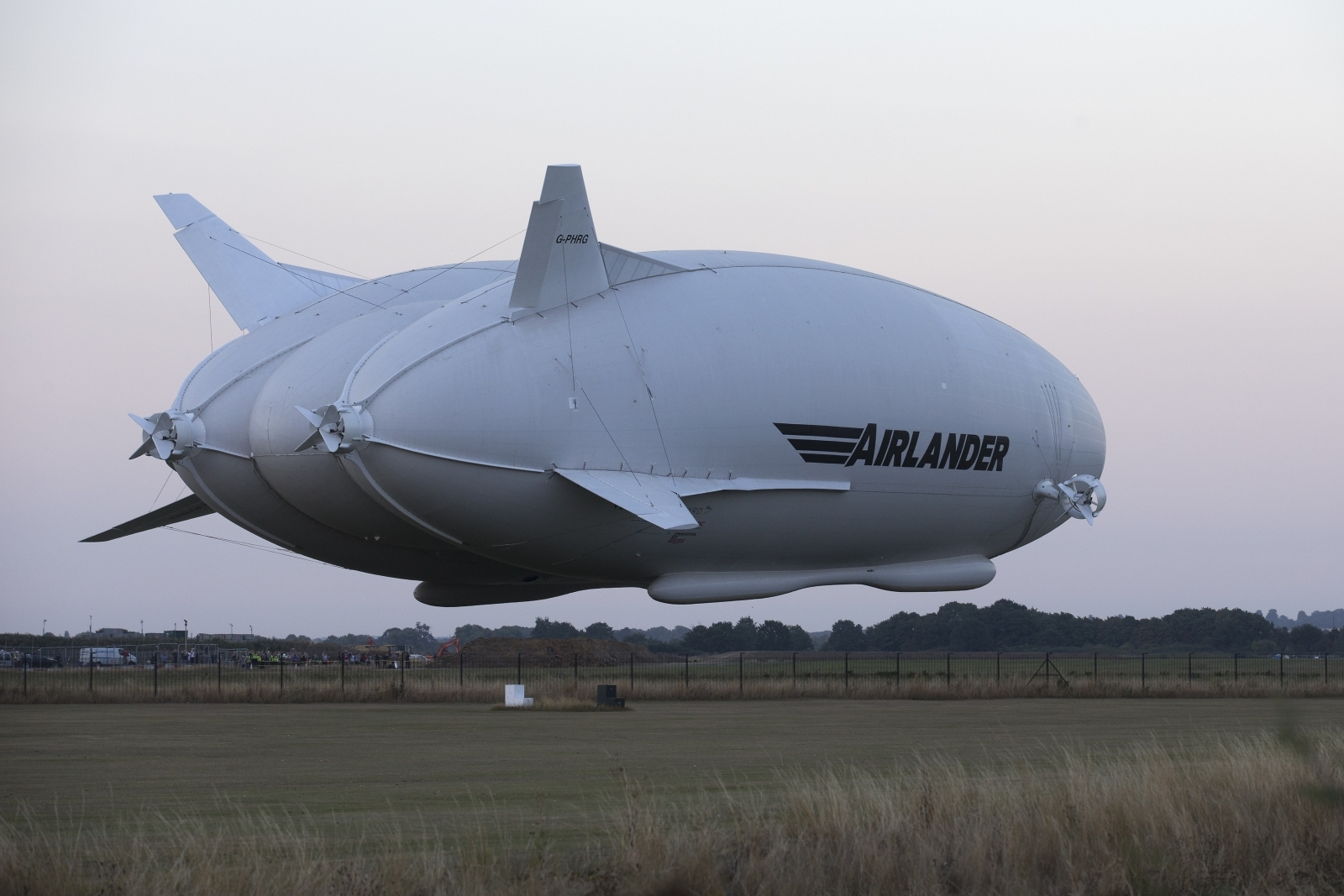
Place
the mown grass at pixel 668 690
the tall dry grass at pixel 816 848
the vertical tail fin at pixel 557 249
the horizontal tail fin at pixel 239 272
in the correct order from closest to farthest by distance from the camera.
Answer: the tall dry grass at pixel 816 848 < the vertical tail fin at pixel 557 249 < the horizontal tail fin at pixel 239 272 < the mown grass at pixel 668 690

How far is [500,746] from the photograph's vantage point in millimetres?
27109

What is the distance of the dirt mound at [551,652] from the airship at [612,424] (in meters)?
50.2

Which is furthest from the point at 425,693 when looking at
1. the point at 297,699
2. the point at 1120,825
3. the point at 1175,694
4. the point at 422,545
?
the point at 1120,825

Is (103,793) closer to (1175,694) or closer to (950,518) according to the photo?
(950,518)

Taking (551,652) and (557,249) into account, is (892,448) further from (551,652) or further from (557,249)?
(551,652)

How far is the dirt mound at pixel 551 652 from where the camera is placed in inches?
3661

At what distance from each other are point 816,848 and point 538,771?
8.91 metres

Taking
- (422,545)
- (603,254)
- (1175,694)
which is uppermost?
(603,254)

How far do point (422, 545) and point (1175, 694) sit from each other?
27257 millimetres

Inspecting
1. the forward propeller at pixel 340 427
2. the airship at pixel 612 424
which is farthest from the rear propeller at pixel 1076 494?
the forward propeller at pixel 340 427

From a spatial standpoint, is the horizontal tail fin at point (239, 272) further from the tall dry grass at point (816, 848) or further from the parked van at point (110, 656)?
the parked van at point (110, 656)

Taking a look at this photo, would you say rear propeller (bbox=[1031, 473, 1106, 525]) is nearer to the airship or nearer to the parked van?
the airship

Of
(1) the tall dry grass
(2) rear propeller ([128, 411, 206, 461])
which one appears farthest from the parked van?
(1) the tall dry grass

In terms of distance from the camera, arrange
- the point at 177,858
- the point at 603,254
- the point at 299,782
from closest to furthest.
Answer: the point at 177,858 → the point at 299,782 → the point at 603,254
